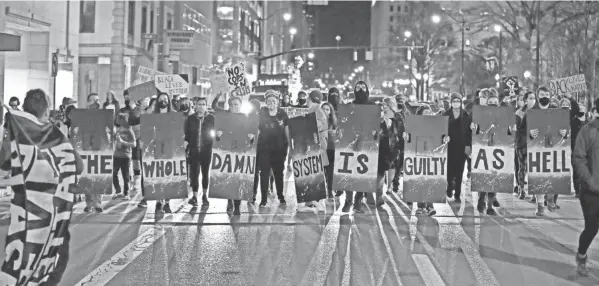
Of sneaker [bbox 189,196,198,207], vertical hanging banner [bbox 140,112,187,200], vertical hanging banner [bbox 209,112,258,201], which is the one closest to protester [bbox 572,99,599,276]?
vertical hanging banner [bbox 209,112,258,201]

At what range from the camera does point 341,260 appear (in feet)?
28.7

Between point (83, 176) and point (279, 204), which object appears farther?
point (279, 204)

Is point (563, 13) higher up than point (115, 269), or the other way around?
point (563, 13)

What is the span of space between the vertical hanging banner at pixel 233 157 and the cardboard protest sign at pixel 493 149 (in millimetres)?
3765

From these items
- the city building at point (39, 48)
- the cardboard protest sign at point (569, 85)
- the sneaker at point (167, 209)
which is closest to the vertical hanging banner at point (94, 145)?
the sneaker at point (167, 209)

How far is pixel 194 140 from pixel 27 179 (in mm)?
7518

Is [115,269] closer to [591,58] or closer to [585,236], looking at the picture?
[585,236]

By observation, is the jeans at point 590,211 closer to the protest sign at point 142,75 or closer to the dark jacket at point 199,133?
the dark jacket at point 199,133

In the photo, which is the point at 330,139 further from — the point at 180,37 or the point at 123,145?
the point at 180,37

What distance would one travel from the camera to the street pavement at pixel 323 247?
7.84 m

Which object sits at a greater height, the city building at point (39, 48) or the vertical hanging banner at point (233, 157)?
the city building at point (39, 48)

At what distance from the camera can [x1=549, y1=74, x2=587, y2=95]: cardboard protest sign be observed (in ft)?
71.4

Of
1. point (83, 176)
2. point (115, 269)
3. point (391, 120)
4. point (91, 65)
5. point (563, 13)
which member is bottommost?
point (115, 269)

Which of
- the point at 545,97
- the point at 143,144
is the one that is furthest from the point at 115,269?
the point at 545,97
